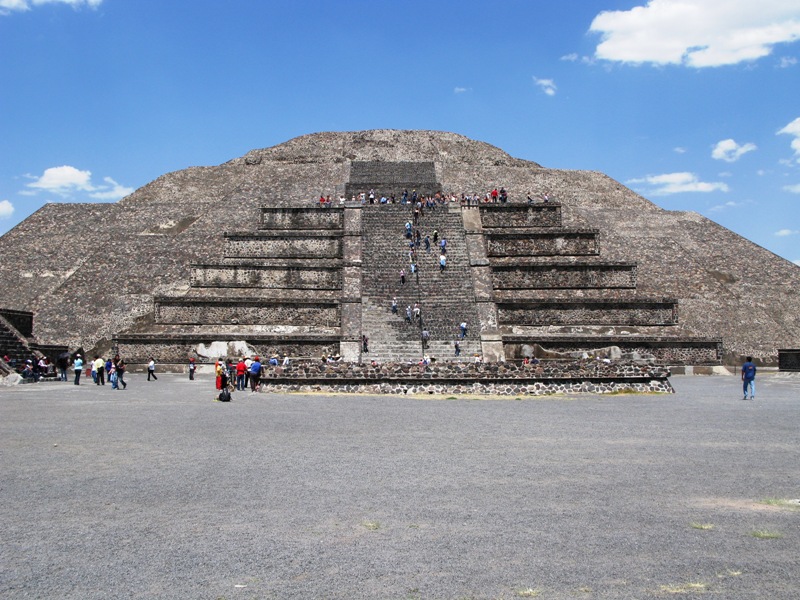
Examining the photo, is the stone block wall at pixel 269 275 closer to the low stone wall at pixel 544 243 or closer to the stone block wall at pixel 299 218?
the stone block wall at pixel 299 218

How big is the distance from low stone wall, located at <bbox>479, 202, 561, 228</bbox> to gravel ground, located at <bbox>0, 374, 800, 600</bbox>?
679 inches

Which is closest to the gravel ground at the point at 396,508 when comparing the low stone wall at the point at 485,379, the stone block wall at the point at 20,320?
the low stone wall at the point at 485,379

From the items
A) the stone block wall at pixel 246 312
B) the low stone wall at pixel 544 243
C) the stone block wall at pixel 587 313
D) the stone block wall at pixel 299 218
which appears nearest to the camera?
the stone block wall at pixel 246 312

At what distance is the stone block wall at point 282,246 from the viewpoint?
79.7 ft

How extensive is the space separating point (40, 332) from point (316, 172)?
47.3 feet

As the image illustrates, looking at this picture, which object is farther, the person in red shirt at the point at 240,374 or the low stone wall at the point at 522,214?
the low stone wall at the point at 522,214

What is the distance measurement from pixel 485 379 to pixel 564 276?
31.6 feet

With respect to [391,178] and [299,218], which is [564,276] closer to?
[299,218]

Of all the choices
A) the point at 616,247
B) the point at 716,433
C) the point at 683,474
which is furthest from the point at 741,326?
the point at 683,474

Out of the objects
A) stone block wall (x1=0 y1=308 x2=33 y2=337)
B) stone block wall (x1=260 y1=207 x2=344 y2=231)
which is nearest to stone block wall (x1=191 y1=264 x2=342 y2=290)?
stone block wall (x1=260 y1=207 x2=344 y2=231)

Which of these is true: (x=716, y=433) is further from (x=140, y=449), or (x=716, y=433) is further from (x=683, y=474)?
(x=140, y=449)

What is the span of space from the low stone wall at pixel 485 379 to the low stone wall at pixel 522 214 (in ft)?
42.3

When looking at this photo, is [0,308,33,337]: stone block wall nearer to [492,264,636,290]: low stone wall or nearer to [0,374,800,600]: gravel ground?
[0,374,800,600]: gravel ground

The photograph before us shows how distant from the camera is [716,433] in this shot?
28.4ft
